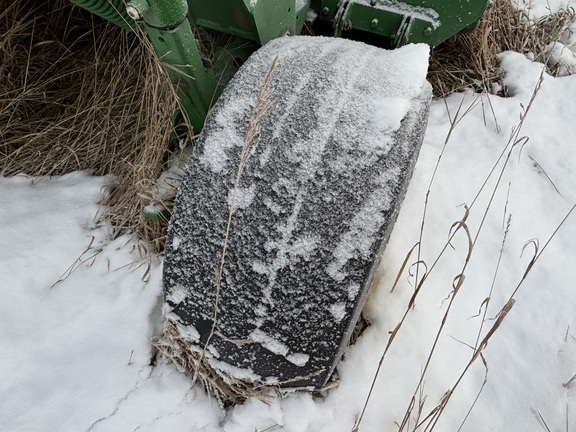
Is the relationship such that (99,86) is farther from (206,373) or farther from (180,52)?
(206,373)

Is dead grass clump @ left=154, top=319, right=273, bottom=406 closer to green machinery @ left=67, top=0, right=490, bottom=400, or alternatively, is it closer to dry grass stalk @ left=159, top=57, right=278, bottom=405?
dry grass stalk @ left=159, top=57, right=278, bottom=405

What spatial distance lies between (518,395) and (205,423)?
78 cm

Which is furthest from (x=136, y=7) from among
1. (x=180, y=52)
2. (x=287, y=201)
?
(x=287, y=201)

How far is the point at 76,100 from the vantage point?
1.90 m

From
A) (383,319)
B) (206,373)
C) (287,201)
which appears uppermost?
(287,201)

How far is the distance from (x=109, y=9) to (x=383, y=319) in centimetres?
103

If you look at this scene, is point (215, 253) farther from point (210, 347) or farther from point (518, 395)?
point (518, 395)

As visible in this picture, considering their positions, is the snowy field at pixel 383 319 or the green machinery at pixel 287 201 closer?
the green machinery at pixel 287 201

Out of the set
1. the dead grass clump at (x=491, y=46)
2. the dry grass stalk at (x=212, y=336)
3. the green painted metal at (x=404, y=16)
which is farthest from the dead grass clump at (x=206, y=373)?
the dead grass clump at (x=491, y=46)

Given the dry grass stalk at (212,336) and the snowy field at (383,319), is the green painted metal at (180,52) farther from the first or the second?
the snowy field at (383,319)

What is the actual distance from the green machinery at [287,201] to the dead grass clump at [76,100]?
59cm

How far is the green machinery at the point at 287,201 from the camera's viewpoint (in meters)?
0.97

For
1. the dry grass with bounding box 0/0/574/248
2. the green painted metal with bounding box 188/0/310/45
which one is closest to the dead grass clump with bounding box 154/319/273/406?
the dry grass with bounding box 0/0/574/248

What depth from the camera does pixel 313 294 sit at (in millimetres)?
975
